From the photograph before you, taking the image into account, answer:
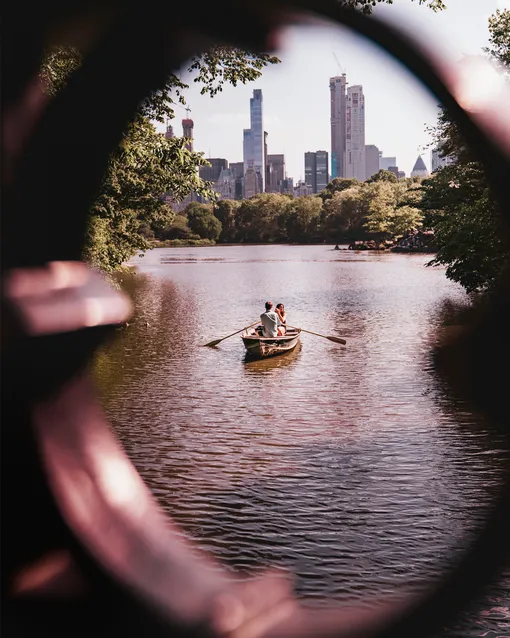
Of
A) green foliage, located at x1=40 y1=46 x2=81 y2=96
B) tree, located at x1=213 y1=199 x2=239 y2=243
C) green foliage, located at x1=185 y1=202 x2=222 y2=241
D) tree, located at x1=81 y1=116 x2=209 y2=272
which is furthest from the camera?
tree, located at x1=213 y1=199 x2=239 y2=243

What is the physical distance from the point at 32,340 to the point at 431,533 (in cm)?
883

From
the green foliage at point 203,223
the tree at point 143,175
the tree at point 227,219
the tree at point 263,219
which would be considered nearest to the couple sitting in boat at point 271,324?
the tree at point 143,175

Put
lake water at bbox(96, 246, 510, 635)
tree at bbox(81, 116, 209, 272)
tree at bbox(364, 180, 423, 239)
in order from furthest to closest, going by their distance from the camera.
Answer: tree at bbox(364, 180, 423, 239) < tree at bbox(81, 116, 209, 272) < lake water at bbox(96, 246, 510, 635)

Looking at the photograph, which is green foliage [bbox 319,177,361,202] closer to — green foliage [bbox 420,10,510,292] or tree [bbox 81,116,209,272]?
green foliage [bbox 420,10,510,292]

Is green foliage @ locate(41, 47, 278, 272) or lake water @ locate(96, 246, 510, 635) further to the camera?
green foliage @ locate(41, 47, 278, 272)

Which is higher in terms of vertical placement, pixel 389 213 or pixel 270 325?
pixel 389 213

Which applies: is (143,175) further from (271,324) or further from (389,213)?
(389,213)

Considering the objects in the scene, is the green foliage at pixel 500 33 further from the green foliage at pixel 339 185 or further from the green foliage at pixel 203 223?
the green foliage at pixel 339 185

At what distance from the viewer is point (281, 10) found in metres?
1.23

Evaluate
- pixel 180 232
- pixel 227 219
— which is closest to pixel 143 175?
pixel 180 232

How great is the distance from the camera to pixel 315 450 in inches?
511

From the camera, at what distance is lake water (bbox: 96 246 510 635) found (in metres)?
8.95

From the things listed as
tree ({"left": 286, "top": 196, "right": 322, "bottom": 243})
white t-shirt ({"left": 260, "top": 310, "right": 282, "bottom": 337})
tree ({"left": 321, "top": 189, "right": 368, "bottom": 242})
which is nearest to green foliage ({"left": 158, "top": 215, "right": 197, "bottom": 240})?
tree ({"left": 286, "top": 196, "right": 322, "bottom": 243})

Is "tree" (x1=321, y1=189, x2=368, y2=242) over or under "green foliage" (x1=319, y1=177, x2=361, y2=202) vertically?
under
